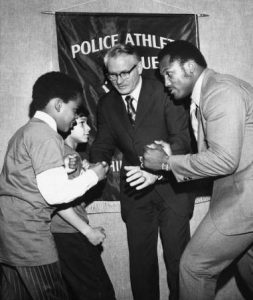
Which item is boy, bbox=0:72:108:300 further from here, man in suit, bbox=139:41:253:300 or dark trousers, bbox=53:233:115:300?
man in suit, bbox=139:41:253:300

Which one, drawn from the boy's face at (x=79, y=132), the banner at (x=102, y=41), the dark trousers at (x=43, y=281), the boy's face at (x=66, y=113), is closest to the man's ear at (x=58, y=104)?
the boy's face at (x=66, y=113)

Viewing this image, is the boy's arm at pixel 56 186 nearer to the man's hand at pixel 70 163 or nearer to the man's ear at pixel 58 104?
the man's hand at pixel 70 163

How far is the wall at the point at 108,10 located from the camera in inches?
118

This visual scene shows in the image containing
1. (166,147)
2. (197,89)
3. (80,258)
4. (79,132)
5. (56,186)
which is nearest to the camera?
(56,186)

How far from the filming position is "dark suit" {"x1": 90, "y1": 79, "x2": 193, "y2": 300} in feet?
8.69

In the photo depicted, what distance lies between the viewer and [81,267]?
90.4 inches

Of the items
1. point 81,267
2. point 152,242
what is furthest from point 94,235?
point 152,242

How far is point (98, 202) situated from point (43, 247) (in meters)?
1.26

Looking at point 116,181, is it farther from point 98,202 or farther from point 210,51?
point 210,51

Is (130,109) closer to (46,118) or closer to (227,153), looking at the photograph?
(46,118)

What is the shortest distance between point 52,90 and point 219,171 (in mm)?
1072

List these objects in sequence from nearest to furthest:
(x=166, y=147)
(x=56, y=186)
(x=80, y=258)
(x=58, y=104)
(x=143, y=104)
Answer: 1. (x=56, y=186)
2. (x=58, y=104)
3. (x=80, y=258)
4. (x=166, y=147)
5. (x=143, y=104)

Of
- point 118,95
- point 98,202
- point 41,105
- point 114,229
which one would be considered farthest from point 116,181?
point 41,105

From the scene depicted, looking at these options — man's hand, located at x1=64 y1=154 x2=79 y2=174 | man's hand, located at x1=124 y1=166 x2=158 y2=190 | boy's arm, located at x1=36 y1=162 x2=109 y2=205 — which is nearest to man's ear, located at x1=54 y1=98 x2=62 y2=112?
man's hand, located at x1=64 y1=154 x2=79 y2=174
